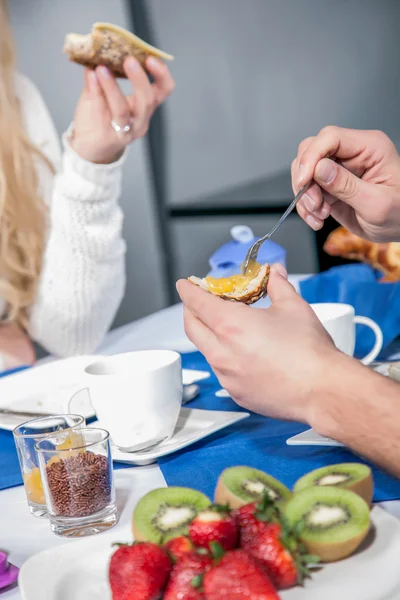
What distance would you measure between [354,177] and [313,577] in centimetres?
58

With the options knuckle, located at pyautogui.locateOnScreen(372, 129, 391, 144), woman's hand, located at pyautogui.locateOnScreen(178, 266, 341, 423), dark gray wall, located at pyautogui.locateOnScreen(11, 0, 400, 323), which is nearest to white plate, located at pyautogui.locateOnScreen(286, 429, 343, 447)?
woman's hand, located at pyautogui.locateOnScreen(178, 266, 341, 423)

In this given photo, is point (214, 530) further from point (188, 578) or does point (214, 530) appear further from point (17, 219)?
point (17, 219)

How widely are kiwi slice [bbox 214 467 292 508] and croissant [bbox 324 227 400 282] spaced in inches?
31.3

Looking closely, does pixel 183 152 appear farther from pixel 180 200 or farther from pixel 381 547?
pixel 381 547

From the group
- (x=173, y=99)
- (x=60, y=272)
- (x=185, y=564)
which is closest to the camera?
(x=185, y=564)

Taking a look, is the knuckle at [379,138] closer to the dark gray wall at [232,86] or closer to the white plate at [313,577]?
the white plate at [313,577]

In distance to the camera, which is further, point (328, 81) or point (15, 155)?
point (328, 81)

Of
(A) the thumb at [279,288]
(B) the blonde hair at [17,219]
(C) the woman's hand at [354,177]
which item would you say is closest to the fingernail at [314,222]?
(C) the woman's hand at [354,177]

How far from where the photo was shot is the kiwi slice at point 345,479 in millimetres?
596

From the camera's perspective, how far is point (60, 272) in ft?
5.11

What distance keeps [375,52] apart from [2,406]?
208 centimetres

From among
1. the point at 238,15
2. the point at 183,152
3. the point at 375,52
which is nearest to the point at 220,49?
the point at 238,15

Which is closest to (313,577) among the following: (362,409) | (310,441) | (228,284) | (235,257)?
(362,409)

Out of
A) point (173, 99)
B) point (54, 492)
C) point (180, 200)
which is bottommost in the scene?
point (180, 200)
